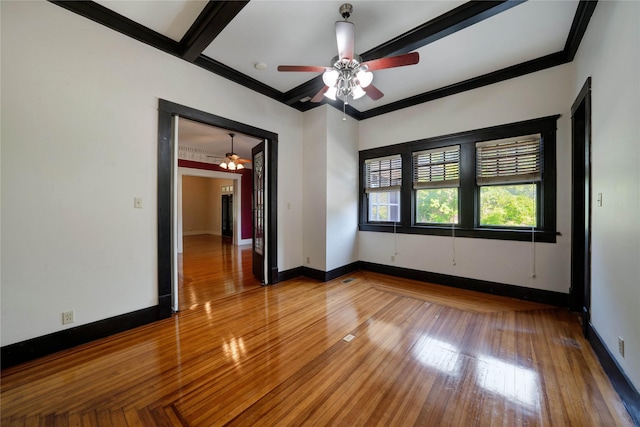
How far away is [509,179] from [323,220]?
2.74 metres

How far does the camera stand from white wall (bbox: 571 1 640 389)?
4.80 feet

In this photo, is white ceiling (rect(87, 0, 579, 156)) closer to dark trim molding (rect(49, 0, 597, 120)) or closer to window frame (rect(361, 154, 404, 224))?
dark trim molding (rect(49, 0, 597, 120))

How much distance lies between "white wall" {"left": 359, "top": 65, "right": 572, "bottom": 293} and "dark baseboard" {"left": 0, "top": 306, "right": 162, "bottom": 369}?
3633mm

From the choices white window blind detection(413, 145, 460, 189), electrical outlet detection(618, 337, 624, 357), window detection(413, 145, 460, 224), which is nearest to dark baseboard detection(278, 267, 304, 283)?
window detection(413, 145, 460, 224)

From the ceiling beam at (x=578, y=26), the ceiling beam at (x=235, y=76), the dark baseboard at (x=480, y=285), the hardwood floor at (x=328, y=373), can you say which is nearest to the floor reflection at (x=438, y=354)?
the hardwood floor at (x=328, y=373)

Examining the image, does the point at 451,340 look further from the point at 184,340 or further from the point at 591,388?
the point at 184,340

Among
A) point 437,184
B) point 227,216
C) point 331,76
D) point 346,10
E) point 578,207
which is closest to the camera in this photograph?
point 346,10

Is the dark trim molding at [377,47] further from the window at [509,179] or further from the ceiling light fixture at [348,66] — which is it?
the window at [509,179]

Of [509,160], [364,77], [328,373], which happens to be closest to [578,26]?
[509,160]

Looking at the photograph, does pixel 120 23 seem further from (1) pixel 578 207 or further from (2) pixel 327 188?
(1) pixel 578 207

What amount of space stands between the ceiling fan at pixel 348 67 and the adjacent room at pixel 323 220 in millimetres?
25

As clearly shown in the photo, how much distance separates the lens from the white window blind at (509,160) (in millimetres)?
3162

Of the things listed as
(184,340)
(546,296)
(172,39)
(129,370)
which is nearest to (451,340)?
(546,296)

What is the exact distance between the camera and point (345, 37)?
6.99 feet
